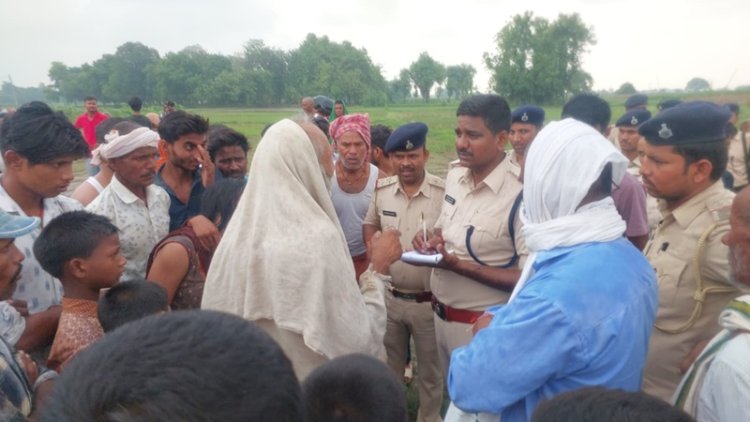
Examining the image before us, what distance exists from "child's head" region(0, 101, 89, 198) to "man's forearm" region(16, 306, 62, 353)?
69 cm

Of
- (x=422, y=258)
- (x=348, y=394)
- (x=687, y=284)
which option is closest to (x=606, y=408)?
(x=348, y=394)

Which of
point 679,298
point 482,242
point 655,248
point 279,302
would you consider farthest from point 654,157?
point 279,302

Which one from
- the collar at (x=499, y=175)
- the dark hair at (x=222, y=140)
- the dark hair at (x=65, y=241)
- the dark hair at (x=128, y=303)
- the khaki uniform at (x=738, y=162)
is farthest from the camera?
the khaki uniform at (x=738, y=162)

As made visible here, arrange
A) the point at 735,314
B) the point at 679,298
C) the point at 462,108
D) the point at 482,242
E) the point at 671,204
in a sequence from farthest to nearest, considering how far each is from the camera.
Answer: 1. the point at 462,108
2. the point at 482,242
3. the point at 671,204
4. the point at 679,298
5. the point at 735,314

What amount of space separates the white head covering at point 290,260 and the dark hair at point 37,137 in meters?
1.22

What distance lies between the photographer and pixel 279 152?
2.07m

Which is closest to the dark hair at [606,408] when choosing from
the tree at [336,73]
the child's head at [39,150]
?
the child's head at [39,150]

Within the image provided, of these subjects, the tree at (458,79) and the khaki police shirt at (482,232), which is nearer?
the khaki police shirt at (482,232)

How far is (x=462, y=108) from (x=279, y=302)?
1899mm

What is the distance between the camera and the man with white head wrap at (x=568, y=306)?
147 centimetres

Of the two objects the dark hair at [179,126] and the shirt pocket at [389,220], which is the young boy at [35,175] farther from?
the shirt pocket at [389,220]

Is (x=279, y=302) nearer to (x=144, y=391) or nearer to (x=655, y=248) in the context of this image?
(x=144, y=391)

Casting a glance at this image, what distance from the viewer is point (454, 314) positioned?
314cm

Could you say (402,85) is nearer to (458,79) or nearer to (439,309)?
(458,79)
